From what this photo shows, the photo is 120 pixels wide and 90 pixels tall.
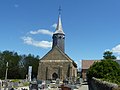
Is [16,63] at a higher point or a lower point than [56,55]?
lower

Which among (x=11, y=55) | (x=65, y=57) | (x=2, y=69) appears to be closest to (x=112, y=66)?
(x=65, y=57)

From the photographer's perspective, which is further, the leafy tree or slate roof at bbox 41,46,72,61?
the leafy tree

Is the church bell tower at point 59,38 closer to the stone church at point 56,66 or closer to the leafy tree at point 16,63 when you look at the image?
the stone church at point 56,66

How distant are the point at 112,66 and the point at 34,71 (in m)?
57.8

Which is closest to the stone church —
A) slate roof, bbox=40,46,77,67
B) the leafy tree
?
slate roof, bbox=40,46,77,67

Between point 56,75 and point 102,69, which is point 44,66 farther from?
point 102,69

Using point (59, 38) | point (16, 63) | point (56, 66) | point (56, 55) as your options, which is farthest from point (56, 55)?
point (16, 63)

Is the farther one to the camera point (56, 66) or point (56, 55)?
point (56, 55)

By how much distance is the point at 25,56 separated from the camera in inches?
4117

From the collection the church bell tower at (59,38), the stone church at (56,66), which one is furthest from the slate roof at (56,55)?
the church bell tower at (59,38)

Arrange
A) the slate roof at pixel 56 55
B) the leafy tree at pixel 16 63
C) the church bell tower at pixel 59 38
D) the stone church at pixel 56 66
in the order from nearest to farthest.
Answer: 1. the stone church at pixel 56 66
2. the slate roof at pixel 56 55
3. the church bell tower at pixel 59 38
4. the leafy tree at pixel 16 63

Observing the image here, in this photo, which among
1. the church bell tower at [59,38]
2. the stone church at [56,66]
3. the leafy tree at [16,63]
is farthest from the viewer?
the leafy tree at [16,63]

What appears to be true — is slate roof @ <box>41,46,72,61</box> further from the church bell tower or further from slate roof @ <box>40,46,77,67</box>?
the church bell tower

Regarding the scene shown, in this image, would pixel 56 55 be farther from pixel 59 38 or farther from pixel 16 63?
pixel 16 63
